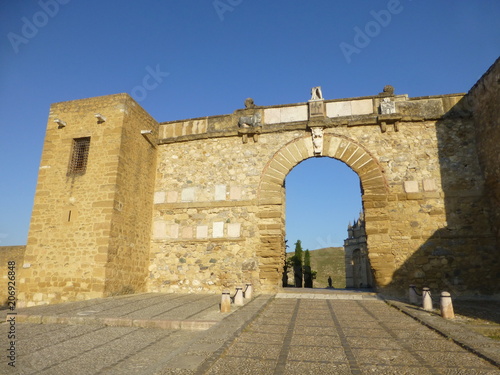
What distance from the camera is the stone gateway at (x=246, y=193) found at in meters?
8.15

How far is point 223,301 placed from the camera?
5766 millimetres

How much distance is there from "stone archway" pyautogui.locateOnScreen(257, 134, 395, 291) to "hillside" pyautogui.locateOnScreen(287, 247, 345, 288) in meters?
25.3

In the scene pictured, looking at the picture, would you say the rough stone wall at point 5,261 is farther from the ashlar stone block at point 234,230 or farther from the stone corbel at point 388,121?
the stone corbel at point 388,121

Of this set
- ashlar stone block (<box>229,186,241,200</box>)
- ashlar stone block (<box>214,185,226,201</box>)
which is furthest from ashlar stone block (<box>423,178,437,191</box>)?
ashlar stone block (<box>214,185,226,201</box>)

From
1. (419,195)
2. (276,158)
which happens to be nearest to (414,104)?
(419,195)

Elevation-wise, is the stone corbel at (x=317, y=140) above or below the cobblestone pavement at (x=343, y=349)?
above

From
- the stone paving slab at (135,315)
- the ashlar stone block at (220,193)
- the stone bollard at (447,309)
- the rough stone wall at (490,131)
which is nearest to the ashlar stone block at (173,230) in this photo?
the ashlar stone block at (220,193)

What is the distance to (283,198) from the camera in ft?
31.1

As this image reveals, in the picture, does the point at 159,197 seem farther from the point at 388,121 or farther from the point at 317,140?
the point at 388,121

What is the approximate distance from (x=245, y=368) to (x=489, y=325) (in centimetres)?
376

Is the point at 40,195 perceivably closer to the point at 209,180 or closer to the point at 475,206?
the point at 209,180

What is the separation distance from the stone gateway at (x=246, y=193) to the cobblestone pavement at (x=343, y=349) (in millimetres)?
3678

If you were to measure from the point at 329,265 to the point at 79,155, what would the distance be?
34.3 m

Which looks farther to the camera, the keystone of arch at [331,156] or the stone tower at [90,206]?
the keystone of arch at [331,156]
